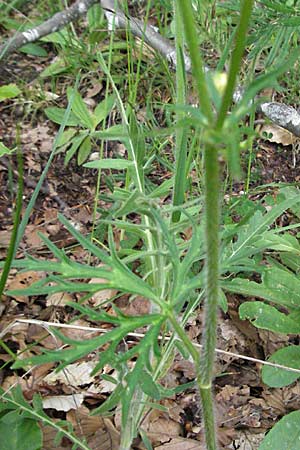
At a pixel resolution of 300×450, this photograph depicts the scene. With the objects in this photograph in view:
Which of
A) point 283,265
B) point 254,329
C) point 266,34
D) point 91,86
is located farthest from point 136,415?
point 91,86

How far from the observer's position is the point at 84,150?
322 centimetres

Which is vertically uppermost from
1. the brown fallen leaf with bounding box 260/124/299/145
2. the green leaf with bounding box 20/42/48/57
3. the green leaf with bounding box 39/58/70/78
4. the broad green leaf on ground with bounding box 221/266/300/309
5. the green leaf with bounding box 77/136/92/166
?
the green leaf with bounding box 20/42/48/57

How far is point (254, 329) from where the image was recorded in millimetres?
2572

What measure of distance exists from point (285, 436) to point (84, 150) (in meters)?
1.79

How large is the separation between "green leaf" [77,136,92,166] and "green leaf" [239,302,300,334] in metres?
1.32

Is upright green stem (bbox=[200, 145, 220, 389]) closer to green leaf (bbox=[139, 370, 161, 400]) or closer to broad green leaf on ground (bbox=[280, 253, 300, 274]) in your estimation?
green leaf (bbox=[139, 370, 161, 400])

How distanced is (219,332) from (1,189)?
1.34 m

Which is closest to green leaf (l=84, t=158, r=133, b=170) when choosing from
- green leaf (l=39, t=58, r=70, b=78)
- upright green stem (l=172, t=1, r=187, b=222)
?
upright green stem (l=172, t=1, r=187, b=222)

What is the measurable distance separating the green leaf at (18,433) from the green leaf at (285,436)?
70 centimetres

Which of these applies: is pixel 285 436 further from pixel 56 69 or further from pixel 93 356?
pixel 56 69

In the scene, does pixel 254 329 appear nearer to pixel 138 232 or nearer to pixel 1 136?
pixel 138 232

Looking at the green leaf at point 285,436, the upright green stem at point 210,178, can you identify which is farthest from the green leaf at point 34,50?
the upright green stem at point 210,178

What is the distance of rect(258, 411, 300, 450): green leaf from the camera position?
1.97m

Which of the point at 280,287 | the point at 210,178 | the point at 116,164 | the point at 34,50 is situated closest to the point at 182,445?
the point at 280,287
